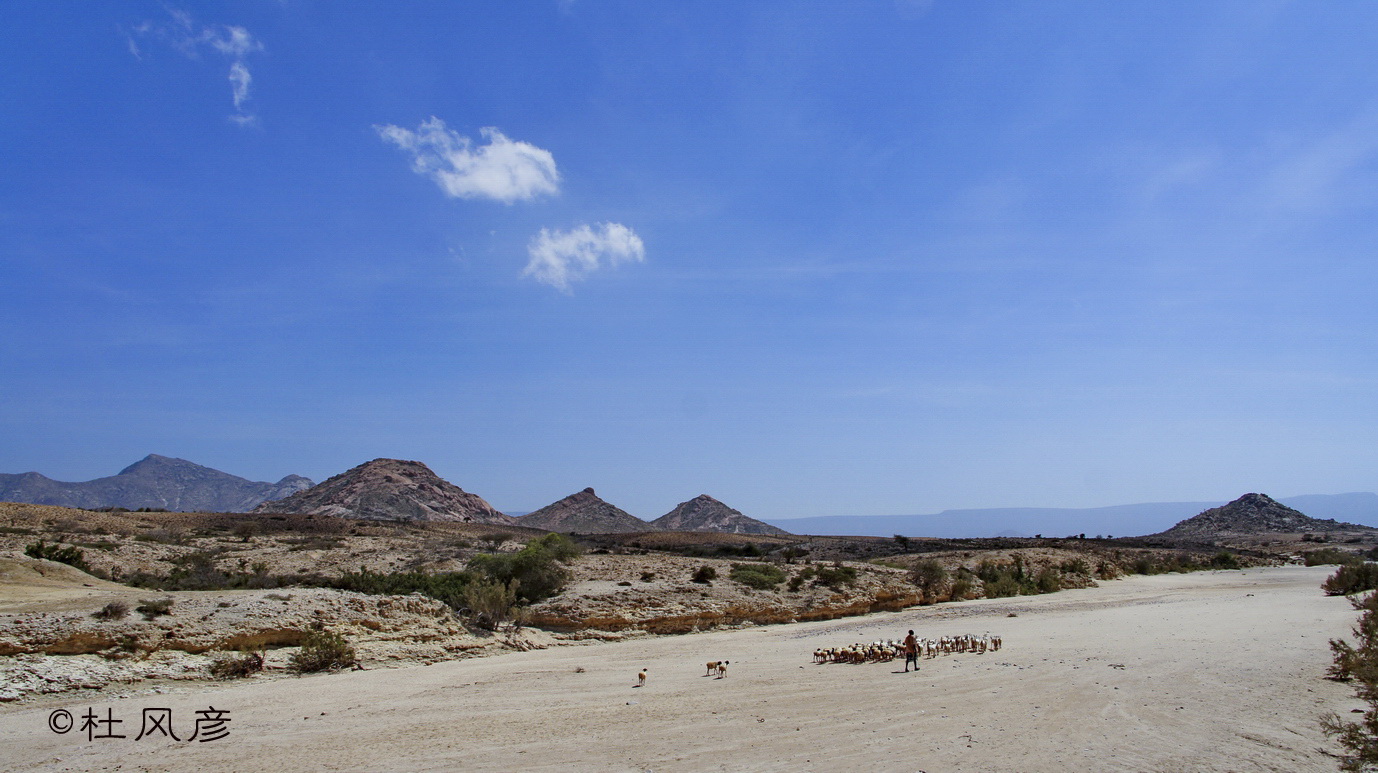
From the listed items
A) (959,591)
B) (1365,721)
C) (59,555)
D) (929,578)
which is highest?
(59,555)

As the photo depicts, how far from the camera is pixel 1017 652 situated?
58.3 feet

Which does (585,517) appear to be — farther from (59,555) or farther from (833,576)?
(59,555)

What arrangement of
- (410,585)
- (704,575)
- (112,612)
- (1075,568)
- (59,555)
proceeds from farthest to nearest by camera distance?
(1075,568), (704,575), (59,555), (410,585), (112,612)

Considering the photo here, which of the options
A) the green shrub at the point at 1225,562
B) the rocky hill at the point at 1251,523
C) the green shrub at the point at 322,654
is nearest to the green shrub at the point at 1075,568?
the green shrub at the point at 1225,562

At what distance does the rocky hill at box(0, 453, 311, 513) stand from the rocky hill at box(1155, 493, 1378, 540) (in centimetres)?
16028

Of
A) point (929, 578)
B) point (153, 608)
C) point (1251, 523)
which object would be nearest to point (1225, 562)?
point (929, 578)

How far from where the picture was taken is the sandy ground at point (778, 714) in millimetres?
9672

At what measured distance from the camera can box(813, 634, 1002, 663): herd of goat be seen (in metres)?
17.1

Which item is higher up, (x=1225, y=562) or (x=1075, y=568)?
(x=1075, y=568)

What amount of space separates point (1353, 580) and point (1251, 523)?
271 feet

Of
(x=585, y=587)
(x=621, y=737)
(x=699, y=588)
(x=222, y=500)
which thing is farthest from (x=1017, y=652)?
(x=222, y=500)

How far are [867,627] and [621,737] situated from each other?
1531 centimetres

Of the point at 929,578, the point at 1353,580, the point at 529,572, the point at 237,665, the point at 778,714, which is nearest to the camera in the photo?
the point at 778,714

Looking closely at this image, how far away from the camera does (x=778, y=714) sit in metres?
12.1
